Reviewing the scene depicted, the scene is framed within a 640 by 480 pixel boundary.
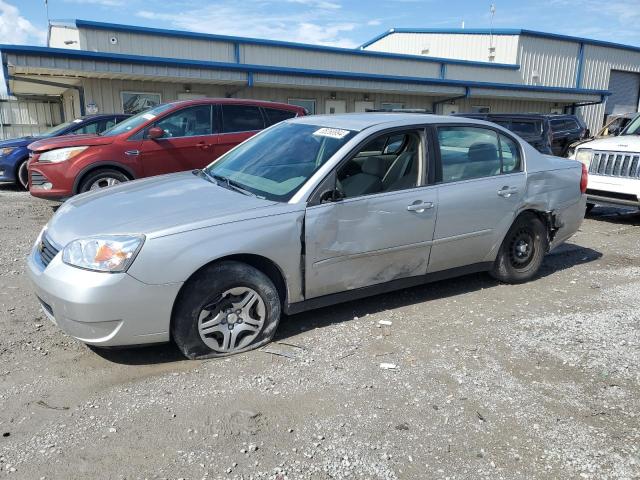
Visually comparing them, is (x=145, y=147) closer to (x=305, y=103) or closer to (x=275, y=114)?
(x=275, y=114)

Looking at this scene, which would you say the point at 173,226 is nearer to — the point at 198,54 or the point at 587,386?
the point at 587,386

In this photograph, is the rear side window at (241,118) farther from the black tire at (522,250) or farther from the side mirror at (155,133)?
the black tire at (522,250)

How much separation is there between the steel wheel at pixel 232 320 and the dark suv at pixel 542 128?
9582 mm

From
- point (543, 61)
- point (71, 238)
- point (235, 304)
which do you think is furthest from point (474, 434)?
point (543, 61)

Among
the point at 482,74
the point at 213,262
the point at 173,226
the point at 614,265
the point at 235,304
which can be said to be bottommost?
the point at 614,265

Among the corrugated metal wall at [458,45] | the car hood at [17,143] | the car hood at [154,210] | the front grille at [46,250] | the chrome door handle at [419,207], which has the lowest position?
the front grille at [46,250]

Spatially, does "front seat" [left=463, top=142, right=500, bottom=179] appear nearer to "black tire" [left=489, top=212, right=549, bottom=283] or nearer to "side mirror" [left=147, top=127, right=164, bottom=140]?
"black tire" [left=489, top=212, right=549, bottom=283]

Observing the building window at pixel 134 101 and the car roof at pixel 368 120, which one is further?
the building window at pixel 134 101

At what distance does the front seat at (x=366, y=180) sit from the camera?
3.98m

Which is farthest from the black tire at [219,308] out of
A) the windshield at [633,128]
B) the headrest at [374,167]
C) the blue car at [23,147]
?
the blue car at [23,147]

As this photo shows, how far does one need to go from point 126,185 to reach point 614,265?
17.8 feet

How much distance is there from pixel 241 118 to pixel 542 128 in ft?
25.4

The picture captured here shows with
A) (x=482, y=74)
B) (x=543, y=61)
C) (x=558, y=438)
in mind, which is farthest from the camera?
(x=543, y=61)

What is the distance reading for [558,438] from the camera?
284cm
